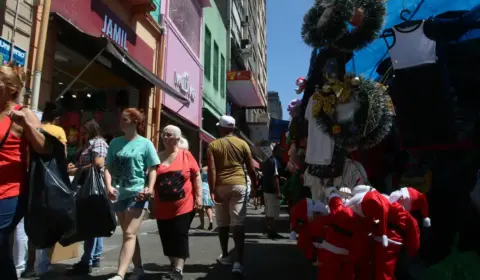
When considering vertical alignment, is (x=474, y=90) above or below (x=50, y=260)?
above

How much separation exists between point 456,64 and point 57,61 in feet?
26.6

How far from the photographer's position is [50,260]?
188 inches

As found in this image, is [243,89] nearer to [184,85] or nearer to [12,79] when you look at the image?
[184,85]

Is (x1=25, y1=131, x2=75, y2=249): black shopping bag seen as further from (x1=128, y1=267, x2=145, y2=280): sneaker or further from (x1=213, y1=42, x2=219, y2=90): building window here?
(x1=213, y1=42, x2=219, y2=90): building window

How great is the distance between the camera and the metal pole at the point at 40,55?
20.5ft

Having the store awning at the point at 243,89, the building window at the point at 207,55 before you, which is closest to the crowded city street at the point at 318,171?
the building window at the point at 207,55

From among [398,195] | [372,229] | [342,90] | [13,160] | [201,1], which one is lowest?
[372,229]

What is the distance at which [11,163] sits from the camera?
256cm

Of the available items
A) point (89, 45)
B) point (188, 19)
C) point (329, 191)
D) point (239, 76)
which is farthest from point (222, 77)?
point (329, 191)

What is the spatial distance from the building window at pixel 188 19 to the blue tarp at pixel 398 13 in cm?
984

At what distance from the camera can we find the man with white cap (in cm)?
450

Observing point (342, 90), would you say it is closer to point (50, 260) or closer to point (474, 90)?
point (474, 90)

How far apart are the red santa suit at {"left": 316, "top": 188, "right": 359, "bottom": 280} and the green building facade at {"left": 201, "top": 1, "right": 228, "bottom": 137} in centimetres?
1576

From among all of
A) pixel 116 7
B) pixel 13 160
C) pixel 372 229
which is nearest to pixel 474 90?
pixel 372 229
